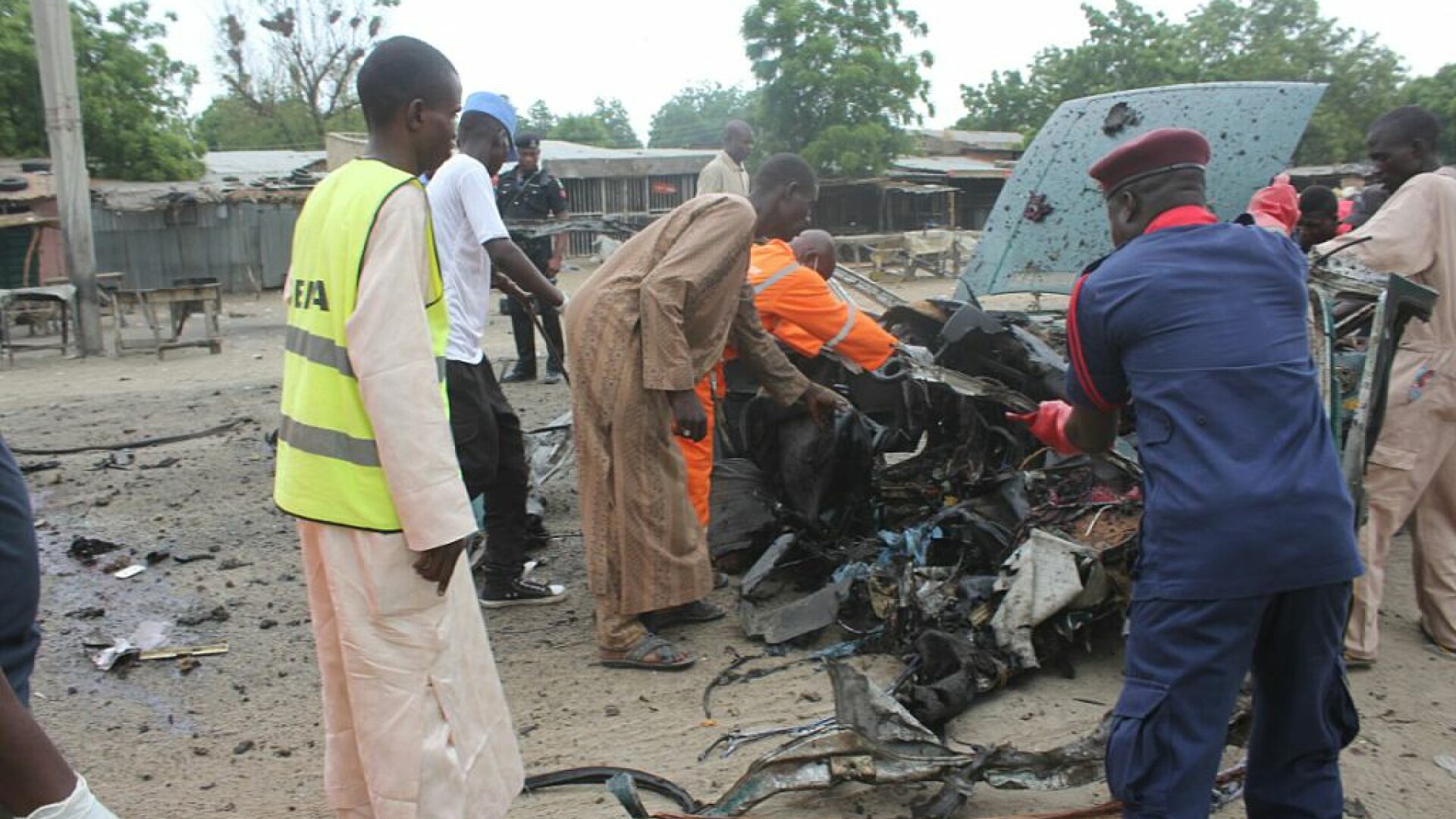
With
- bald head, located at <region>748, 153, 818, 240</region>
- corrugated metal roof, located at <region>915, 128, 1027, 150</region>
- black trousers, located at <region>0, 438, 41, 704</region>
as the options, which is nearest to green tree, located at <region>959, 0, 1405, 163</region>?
corrugated metal roof, located at <region>915, 128, 1027, 150</region>

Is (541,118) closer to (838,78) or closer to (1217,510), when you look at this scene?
(838,78)

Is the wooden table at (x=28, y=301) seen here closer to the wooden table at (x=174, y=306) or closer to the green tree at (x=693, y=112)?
the wooden table at (x=174, y=306)

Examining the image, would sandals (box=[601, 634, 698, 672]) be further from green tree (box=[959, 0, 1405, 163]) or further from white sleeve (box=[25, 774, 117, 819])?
green tree (box=[959, 0, 1405, 163])

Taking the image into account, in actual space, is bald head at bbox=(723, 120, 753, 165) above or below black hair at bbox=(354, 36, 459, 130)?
above

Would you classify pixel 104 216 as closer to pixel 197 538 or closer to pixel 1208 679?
pixel 197 538

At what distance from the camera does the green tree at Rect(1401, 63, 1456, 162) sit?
24.9 metres

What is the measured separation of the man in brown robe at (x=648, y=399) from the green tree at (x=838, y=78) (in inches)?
985

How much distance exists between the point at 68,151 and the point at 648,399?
11.9 m

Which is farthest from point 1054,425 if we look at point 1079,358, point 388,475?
point 388,475

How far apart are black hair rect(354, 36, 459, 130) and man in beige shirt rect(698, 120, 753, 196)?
794cm

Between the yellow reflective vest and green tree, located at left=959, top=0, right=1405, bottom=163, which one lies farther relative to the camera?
green tree, located at left=959, top=0, right=1405, bottom=163

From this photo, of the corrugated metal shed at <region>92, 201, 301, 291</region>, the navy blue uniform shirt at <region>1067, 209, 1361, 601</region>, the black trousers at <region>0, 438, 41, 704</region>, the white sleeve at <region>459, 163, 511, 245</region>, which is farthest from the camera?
the corrugated metal shed at <region>92, 201, 301, 291</region>

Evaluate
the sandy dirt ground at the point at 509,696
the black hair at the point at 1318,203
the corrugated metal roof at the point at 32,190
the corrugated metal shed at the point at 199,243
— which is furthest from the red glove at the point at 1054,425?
the corrugated metal shed at the point at 199,243

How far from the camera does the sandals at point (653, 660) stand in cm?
415
